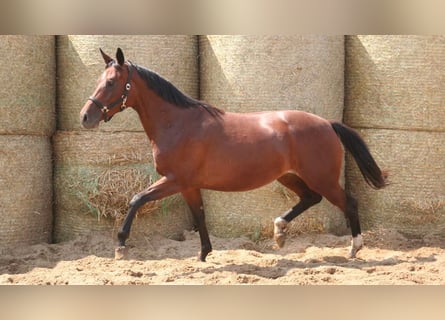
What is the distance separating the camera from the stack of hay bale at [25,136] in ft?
16.0

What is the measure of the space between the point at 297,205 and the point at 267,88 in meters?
0.81

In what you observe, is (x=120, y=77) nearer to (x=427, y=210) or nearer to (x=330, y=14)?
(x=330, y=14)

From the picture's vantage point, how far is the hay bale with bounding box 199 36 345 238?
4.99 m

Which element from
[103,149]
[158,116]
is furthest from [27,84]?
[158,116]

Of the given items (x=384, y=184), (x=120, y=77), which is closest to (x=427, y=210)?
(x=384, y=184)

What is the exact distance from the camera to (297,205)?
4.79m

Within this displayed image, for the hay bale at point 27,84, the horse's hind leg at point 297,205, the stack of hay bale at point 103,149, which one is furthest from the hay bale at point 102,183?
the horse's hind leg at point 297,205

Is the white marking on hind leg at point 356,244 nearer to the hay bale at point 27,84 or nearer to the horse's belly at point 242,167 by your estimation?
the horse's belly at point 242,167

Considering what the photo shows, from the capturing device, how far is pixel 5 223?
4930mm

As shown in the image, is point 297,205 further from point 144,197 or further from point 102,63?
point 102,63

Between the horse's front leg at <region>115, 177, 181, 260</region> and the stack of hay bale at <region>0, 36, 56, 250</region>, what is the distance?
86 cm

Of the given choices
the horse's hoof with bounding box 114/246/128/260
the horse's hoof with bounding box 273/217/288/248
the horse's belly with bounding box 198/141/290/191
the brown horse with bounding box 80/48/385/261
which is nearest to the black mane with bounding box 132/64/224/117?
the brown horse with bounding box 80/48/385/261

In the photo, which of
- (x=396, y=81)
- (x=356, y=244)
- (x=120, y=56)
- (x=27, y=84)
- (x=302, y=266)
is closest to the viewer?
(x=120, y=56)

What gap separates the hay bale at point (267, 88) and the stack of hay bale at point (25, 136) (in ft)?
3.54
